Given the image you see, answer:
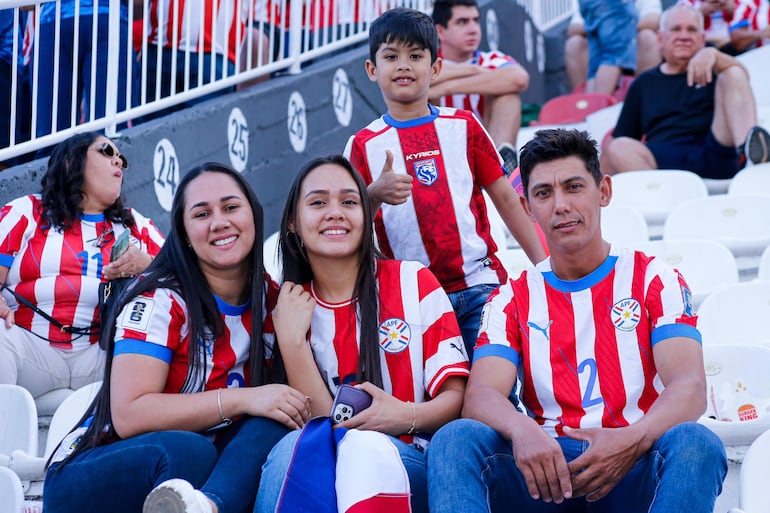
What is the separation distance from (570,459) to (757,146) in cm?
333

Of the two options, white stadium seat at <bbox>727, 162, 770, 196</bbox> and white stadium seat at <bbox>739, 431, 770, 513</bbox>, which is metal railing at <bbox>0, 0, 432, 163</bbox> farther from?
white stadium seat at <bbox>739, 431, 770, 513</bbox>

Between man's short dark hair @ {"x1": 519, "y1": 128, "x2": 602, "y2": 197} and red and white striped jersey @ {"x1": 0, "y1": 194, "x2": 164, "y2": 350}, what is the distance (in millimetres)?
1777

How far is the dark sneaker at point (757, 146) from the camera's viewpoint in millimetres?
5207

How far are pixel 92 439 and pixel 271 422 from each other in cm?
45

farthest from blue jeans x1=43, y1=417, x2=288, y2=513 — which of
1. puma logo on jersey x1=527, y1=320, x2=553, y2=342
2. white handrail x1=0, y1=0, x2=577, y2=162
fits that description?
white handrail x1=0, y1=0, x2=577, y2=162

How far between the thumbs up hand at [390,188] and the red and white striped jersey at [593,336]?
491 millimetres

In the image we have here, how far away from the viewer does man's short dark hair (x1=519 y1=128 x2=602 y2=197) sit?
8.78ft

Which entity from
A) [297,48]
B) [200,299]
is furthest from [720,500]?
[297,48]

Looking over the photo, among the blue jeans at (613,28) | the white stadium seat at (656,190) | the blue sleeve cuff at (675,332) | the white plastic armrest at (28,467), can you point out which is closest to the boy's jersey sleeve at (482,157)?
the blue sleeve cuff at (675,332)

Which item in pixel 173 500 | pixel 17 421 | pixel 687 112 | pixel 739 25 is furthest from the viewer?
pixel 739 25

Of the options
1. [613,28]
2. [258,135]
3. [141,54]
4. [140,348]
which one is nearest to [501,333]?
[140,348]

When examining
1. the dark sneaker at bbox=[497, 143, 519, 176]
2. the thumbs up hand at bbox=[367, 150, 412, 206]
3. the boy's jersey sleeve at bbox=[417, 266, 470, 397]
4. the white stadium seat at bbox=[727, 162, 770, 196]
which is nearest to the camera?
Result: the boy's jersey sleeve at bbox=[417, 266, 470, 397]

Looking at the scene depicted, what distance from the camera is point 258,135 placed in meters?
5.45

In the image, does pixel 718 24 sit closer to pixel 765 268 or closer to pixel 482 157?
pixel 765 268
